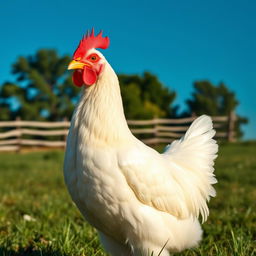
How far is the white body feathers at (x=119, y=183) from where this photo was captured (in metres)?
2.54

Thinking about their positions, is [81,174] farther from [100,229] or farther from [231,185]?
[231,185]

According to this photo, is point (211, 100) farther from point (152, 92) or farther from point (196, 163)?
point (196, 163)

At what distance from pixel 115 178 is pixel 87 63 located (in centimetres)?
98

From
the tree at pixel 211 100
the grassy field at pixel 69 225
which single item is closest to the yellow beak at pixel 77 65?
the grassy field at pixel 69 225

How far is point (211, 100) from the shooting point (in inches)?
1502

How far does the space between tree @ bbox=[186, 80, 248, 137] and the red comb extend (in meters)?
33.0

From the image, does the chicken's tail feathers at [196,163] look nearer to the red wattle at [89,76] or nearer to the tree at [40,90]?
the red wattle at [89,76]

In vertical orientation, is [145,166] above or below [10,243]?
above

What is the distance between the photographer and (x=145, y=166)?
2.72 metres

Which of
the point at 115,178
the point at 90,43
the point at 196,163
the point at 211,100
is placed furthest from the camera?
the point at 211,100

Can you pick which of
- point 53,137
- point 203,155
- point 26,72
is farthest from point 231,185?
point 26,72

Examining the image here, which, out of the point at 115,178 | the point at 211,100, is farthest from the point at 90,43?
the point at 211,100

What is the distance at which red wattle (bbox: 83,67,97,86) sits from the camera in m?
2.73

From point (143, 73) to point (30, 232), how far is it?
37.2 meters
